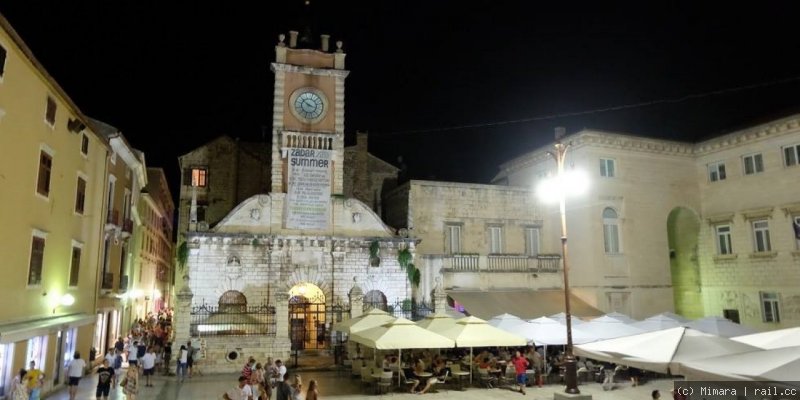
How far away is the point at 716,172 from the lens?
2864 cm

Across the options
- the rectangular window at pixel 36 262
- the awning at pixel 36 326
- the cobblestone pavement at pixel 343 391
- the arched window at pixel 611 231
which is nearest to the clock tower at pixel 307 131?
the cobblestone pavement at pixel 343 391

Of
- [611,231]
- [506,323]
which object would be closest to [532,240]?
[611,231]

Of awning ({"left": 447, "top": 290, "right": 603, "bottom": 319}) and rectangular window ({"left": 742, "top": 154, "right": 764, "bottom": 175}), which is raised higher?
rectangular window ({"left": 742, "top": 154, "right": 764, "bottom": 175})

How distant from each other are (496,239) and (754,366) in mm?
20713

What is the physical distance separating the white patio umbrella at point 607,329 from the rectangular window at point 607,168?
30.8 feet

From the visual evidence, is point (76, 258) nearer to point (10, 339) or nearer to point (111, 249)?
point (111, 249)

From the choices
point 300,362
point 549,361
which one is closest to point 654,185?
point 549,361

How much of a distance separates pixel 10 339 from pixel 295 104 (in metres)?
16.8

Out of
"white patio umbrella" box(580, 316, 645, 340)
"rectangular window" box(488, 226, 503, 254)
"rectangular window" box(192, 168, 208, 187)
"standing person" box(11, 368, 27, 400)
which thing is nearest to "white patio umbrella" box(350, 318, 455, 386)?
"white patio umbrella" box(580, 316, 645, 340)

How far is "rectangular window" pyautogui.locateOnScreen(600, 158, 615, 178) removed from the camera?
2748cm

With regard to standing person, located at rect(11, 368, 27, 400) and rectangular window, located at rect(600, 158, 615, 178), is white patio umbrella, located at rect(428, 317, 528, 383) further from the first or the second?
rectangular window, located at rect(600, 158, 615, 178)

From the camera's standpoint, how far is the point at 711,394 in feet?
40.1

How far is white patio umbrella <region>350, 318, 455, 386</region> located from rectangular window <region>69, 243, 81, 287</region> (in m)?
10.4

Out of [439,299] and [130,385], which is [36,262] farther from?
[439,299]
